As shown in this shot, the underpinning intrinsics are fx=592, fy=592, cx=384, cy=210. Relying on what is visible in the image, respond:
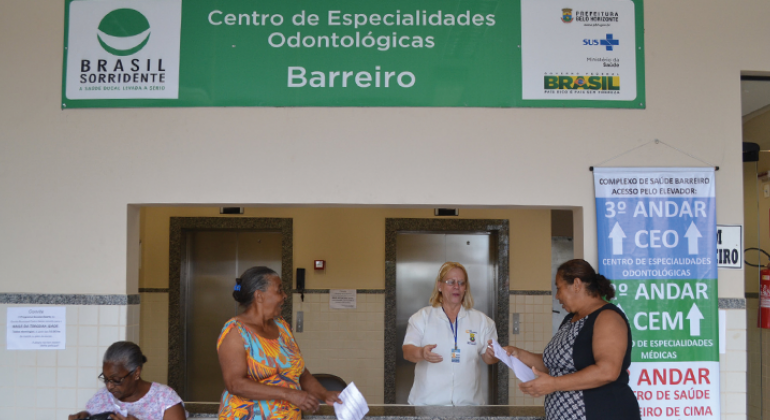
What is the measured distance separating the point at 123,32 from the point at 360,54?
1.44 meters

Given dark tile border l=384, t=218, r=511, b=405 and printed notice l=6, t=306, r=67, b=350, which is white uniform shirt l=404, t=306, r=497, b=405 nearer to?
printed notice l=6, t=306, r=67, b=350

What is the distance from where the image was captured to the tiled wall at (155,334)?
21.1 feet

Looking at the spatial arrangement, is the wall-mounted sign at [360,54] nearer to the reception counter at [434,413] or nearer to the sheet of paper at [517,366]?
the sheet of paper at [517,366]

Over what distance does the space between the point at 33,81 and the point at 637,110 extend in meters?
3.64

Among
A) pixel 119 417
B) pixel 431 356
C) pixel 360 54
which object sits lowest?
pixel 119 417

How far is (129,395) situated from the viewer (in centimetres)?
295

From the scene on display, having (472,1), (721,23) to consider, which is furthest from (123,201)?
(721,23)

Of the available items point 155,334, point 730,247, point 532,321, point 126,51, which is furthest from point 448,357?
point 155,334

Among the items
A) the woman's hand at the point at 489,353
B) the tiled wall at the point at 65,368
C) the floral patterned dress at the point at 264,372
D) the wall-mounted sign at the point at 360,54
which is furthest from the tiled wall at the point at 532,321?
the tiled wall at the point at 65,368

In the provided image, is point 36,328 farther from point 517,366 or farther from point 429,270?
point 429,270

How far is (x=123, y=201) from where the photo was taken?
11.5ft

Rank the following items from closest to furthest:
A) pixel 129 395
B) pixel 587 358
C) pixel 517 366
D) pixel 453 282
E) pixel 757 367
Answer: pixel 587 358 → pixel 129 395 → pixel 517 366 → pixel 453 282 → pixel 757 367

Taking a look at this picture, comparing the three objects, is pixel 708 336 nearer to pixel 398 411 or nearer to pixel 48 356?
pixel 398 411

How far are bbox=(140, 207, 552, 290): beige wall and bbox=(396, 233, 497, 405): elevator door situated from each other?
0.26m
